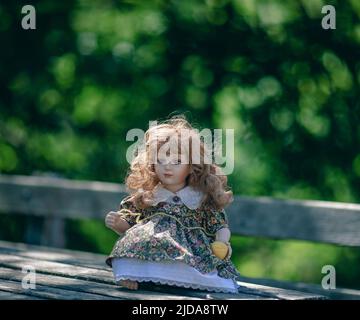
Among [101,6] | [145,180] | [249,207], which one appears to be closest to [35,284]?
[145,180]

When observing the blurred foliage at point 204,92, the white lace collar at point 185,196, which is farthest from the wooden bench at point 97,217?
the blurred foliage at point 204,92

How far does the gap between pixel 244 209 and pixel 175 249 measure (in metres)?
1.68

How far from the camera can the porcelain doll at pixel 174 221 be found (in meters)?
4.12

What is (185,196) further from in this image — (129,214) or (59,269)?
(59,269)

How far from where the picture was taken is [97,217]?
6418 mm

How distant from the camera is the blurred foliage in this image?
23.4ft

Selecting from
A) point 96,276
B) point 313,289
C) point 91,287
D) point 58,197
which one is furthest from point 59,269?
point 58,197

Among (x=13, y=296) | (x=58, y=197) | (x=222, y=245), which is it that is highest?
(x=58, y=197)

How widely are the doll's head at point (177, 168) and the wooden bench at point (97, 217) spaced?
1.22ft

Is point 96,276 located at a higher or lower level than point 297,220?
lower

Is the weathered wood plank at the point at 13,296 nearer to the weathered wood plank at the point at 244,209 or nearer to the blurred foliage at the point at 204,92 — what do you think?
the weathered wood plank at the point at 244,209

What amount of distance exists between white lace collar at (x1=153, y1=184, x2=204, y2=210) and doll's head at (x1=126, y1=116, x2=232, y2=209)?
2 cm

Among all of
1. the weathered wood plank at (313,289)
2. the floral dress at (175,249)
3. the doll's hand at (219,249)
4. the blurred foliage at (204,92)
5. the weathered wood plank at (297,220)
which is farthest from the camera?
the blurred foliage at (204,92)
